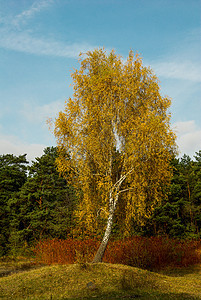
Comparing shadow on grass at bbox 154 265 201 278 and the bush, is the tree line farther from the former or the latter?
shadow on grass at bbox 154 265 201 278

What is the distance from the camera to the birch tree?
1147cm

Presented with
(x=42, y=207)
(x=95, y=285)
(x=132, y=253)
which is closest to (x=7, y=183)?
(x=42, y=207)

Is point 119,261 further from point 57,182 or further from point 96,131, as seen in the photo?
point 57,182

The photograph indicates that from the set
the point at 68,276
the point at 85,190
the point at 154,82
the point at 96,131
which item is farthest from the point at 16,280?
the point at 154,82

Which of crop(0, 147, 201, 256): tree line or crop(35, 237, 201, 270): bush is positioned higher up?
crop(0, 147, 201, 256): tree line

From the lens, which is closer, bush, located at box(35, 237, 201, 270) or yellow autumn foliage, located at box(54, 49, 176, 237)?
yellow autumn foliage, located at box(54, 49, 176, 237)

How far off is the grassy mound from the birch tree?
5.96 feet

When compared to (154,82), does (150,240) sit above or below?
below

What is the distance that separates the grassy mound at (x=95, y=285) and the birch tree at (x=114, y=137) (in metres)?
1.82

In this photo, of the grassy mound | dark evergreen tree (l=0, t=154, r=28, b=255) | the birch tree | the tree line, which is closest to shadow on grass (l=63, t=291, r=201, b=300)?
the grassy mound

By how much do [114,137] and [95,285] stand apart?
235 inches

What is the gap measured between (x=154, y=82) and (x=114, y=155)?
3.83 metres

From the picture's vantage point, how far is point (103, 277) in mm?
9164

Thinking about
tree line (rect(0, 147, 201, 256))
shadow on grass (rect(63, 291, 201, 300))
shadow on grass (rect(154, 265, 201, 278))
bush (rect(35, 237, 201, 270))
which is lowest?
shadow on grass (rect(154, 265, 201, 278))
